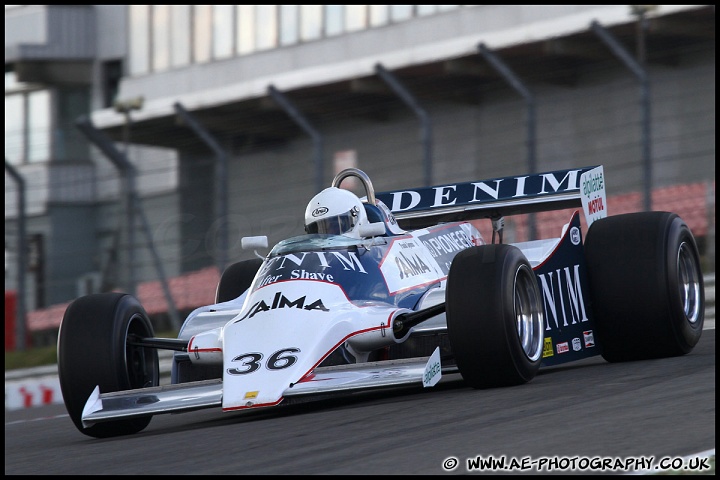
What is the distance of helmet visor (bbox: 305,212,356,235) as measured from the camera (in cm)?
783

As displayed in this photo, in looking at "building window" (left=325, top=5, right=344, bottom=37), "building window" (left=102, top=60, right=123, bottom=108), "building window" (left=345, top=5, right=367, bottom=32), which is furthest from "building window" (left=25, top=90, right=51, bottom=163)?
"building window" (left=345, top=5, right=367, bottom=32)

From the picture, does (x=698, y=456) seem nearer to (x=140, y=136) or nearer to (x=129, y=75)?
(x=140, y=136)

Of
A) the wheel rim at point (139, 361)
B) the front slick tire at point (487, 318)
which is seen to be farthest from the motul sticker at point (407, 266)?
the wheel rim at point (139, 361)

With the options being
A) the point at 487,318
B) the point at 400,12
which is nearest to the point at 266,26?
the point at 400,12

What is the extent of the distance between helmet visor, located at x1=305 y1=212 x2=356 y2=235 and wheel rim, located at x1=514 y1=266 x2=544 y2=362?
1.27 m

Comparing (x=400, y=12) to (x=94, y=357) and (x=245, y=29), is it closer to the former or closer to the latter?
(x=245, y=29)

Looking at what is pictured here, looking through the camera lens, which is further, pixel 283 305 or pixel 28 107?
pixel 28 107

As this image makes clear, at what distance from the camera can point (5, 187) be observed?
1680 cm

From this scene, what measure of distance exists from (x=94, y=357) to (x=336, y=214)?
1.75 meters

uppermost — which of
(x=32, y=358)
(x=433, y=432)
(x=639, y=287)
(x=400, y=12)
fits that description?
(x=400, y=12)

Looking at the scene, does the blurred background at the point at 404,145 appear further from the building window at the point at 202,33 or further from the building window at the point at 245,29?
the building window at the point at 202,33

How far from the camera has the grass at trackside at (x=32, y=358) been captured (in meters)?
15.8

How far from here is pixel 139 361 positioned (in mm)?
7652

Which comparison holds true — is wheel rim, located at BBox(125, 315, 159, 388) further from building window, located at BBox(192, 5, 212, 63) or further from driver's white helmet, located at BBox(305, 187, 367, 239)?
building window, located at BBox(192, 5, 212, 63)
